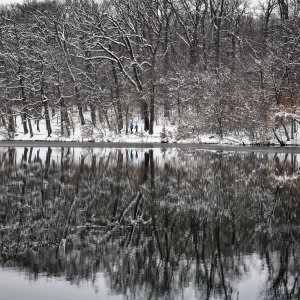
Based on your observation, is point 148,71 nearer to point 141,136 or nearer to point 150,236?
point 141,136

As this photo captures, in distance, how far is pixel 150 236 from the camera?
12742mm

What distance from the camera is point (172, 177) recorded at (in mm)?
24219

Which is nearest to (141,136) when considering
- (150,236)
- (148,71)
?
(148,71)

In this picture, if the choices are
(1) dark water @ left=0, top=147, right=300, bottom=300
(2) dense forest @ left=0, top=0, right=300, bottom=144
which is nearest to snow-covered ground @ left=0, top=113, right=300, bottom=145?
(2) dense forest @ left=0, top=0, right=300, bottom=144

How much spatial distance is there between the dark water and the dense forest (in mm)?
27946

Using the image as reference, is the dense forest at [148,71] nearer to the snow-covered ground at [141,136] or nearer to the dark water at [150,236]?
the snow-covered ground at [141,136]

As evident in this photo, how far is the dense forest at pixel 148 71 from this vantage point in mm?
51375

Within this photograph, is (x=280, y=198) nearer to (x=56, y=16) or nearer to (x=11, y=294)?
(x=11, y=294)

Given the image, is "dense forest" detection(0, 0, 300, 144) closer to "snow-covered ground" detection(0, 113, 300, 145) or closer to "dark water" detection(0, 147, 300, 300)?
"snow-covered ground" detection(0, 113, 300, 145)

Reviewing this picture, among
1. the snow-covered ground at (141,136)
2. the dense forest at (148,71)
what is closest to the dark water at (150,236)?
the snow-covered ground at (141,136)

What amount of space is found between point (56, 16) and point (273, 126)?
31.3 m

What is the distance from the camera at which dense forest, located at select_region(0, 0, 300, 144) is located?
169 ft

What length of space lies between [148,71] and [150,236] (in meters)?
47.9

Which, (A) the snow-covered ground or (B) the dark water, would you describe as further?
(A) the snow-covered ground
